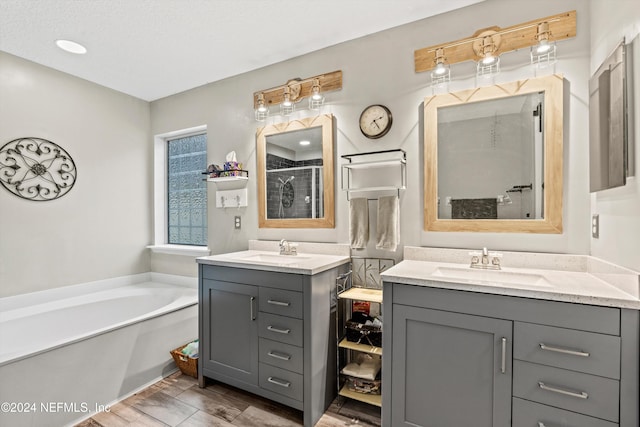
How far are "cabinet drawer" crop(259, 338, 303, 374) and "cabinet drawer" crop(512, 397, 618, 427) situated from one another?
1069 millimetres

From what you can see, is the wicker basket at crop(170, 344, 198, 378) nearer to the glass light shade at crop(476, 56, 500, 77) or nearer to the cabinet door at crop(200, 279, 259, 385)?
the cabinet door at crop(200, 279, 259, 385)

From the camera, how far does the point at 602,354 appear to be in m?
1.13

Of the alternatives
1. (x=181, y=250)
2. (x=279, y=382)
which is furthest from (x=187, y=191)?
(x=279, y=382)

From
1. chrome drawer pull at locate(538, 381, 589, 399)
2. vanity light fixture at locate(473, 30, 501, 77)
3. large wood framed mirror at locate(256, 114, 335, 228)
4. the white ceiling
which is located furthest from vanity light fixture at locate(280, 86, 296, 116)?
chrome drawer pull at locate(538, 381, 589, 399)

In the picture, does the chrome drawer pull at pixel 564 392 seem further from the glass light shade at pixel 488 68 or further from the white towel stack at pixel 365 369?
the glass light shade at pixel 488 68

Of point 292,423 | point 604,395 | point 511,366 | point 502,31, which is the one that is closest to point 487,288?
point 511,366

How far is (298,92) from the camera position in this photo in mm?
2438

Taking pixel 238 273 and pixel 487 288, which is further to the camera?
pixel 238 273

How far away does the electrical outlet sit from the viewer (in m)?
1.50

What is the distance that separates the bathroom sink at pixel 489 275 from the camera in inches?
56.8

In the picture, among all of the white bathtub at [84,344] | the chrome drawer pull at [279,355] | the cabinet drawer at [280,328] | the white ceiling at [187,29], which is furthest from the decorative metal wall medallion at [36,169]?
the chrome drawer pull at [279,355]

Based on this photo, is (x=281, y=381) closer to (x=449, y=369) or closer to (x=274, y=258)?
(x=274, y=258)

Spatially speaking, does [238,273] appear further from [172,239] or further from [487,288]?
[172,239]

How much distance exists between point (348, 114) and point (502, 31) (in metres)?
1.03
